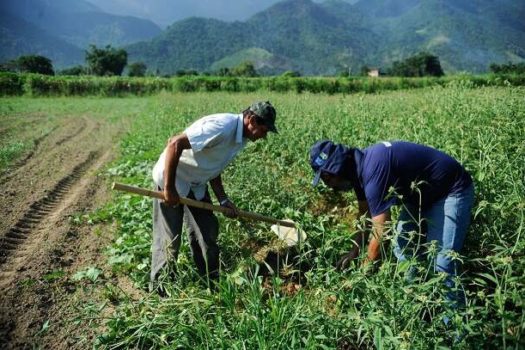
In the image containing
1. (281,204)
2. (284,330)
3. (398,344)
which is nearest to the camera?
(398,344)

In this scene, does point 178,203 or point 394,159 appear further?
point 178,203

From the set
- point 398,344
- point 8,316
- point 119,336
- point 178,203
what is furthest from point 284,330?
point 8,316

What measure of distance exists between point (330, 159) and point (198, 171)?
1.25m

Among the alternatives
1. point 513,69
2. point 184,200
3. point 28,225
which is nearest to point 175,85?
point 513,69

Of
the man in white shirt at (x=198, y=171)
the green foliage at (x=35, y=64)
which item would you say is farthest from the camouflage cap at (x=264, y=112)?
the green foliage at (x=35, y=64)

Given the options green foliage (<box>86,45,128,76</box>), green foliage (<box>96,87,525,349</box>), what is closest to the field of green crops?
green foliage (<box>96,87,525,349</box>)

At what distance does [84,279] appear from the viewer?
158 inches

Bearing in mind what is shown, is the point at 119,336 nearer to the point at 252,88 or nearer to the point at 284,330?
the point at 284,330

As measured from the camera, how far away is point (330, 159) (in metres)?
2.87

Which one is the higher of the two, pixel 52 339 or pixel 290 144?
pixel 290 144

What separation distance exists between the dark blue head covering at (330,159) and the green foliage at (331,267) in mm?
484

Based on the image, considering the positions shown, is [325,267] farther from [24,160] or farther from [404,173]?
[24,160]

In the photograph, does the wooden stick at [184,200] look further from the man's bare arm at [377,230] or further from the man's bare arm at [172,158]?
the man's bare arm at [377,230]

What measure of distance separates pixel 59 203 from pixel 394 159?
522cm
